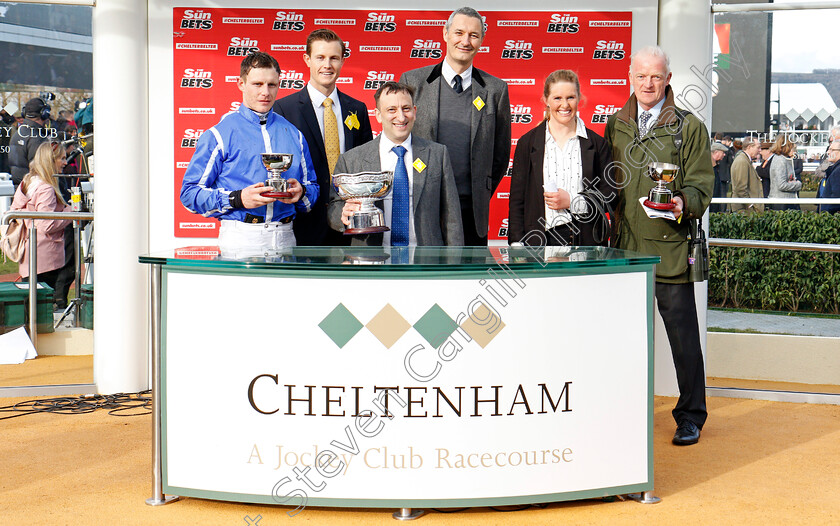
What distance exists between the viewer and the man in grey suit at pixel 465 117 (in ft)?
16.6

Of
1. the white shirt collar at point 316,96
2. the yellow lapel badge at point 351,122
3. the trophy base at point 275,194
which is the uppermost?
the white shirt collar at point 316,96

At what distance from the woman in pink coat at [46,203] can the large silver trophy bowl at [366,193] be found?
286 cm

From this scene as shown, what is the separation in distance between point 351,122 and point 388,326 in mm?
2075

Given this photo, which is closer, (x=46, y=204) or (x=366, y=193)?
(x=366, y=193)

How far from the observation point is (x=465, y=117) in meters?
5.05

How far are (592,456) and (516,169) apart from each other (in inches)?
73.7

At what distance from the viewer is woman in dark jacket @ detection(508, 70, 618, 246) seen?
4.78 meters

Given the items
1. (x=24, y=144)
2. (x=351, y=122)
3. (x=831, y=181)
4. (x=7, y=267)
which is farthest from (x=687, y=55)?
(x=7, y=267)

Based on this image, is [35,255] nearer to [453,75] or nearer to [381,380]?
[453,75]

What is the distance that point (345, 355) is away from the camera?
351 centimetres

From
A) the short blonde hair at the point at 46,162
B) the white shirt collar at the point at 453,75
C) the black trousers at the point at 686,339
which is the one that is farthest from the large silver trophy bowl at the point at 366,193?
the short blonde hair at the point at 46,162

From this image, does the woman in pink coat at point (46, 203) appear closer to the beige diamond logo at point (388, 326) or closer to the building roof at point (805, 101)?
the beige diamond logo at point (388, 326)

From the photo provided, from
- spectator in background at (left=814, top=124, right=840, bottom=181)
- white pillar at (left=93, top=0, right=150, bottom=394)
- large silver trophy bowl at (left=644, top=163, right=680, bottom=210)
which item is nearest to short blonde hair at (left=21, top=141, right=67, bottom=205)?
white pillar at (left=93, top=0, right=150, bottom=394)

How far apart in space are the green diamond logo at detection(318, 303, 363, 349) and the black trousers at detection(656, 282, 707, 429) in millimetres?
2159
